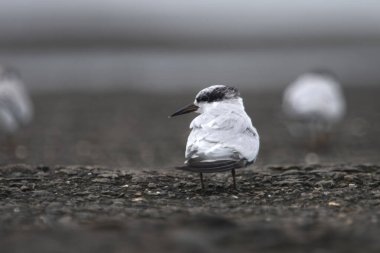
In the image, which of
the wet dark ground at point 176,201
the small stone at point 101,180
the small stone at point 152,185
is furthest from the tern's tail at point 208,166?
Result: the small stone at point 101,180

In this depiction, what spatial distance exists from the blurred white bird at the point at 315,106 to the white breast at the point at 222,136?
16.0ft

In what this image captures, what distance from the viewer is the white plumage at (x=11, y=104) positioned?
1077 centimetres

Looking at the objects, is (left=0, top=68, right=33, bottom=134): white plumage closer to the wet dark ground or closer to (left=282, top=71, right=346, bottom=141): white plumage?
the wet dark ground

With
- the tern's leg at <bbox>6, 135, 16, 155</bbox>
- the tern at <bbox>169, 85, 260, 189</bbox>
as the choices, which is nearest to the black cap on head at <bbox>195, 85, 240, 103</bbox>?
the tern at <bbox>169, 85, 260, 189</bbox>

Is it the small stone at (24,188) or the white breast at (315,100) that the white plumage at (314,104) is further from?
the small stone at (24,188)

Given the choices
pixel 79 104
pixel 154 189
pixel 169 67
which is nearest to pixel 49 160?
pixel 154 189

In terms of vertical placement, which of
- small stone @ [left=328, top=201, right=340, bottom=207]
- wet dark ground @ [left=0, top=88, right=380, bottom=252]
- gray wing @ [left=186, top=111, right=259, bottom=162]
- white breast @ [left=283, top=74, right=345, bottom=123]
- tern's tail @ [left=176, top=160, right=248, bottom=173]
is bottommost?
small stone @ [left=328, top=201, right=340, bottom=207]

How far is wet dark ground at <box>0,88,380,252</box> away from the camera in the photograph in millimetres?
4340

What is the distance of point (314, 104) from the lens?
1108 cm

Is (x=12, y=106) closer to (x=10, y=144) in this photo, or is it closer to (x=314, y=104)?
(x=10, y=144)

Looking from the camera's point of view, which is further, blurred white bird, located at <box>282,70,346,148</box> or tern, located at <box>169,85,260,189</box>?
blurred white bird, located at <box>282,70,346,148</box>

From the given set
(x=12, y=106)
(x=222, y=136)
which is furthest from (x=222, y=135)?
(x=12, y=106)

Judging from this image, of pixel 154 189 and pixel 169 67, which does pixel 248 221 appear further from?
pixel 169 67

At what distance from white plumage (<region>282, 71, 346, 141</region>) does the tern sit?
4.80 m
